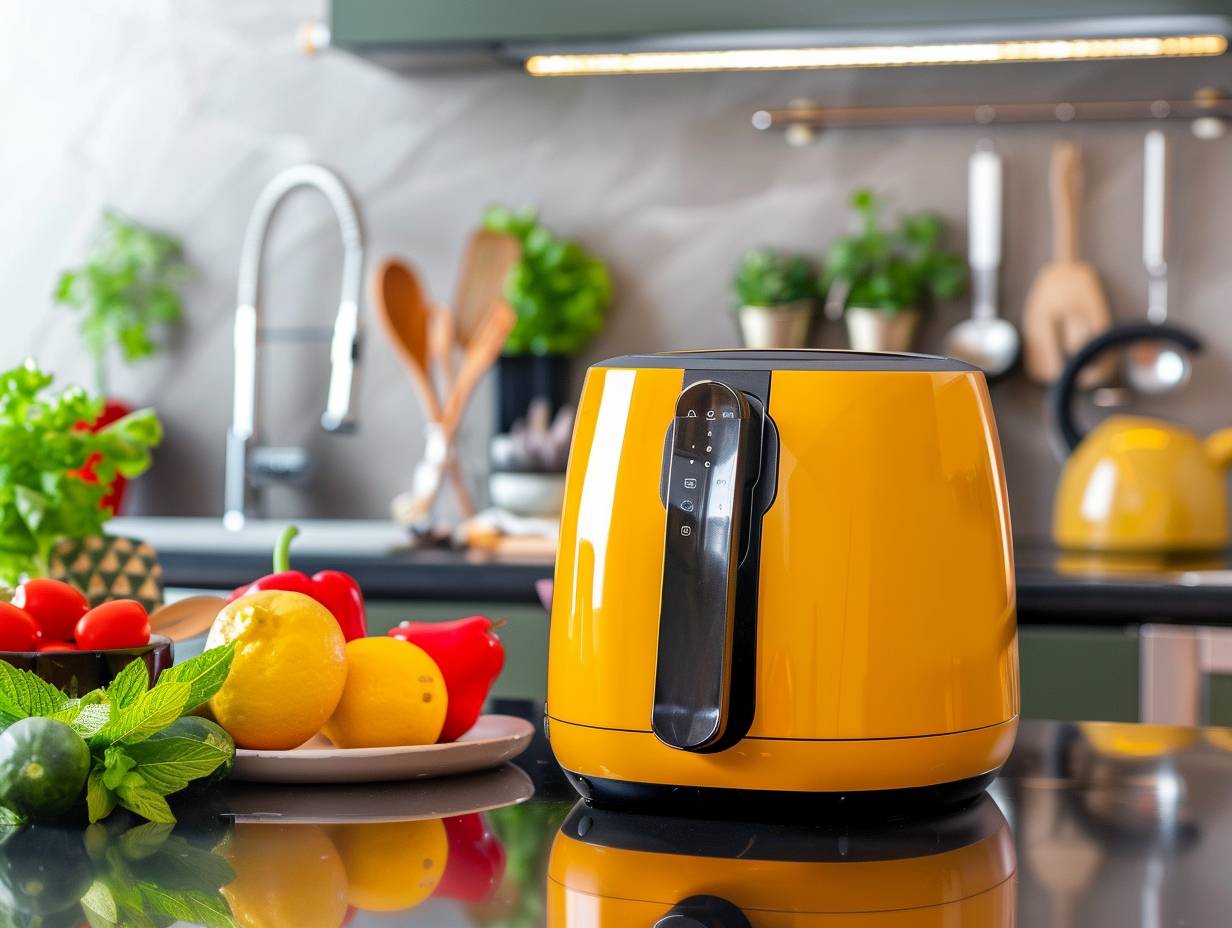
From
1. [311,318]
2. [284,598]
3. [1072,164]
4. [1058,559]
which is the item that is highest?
[1072,164]

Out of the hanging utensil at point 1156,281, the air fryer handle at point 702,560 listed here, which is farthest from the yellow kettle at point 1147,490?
the air fryer handle at point 702,560

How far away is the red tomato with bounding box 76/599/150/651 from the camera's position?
718mm

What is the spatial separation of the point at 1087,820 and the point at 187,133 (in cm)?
226

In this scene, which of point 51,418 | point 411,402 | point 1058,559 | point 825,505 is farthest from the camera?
point 411,402

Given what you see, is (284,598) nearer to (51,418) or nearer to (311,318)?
(51,418)

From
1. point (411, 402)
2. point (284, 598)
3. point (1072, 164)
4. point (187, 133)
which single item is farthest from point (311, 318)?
point (284, 598)

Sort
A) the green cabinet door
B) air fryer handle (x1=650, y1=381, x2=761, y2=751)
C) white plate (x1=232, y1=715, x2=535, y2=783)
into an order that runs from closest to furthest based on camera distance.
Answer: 1. air fryer handle (x1=650, y1=381, x2=761, y2=751)
2. white plate (x1=232, y1=715, x2=535, y2=783)
3. the green cabinet door

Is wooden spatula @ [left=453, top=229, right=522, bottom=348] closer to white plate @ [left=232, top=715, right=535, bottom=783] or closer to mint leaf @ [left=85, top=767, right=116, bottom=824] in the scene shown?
white plate @ [left=232, top=715, right=535, bottom=783]

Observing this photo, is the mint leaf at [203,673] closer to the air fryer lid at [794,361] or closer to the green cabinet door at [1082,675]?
the air fryer lid at [794,361]

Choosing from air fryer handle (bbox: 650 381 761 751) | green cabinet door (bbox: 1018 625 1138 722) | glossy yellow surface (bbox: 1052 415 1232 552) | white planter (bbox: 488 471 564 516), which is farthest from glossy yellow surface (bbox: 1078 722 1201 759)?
white planter (bbox: 488 471 564 516)

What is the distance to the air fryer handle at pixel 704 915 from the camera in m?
0.52

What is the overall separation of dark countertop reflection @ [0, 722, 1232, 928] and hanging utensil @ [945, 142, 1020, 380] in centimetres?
159

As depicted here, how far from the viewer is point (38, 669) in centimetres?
70

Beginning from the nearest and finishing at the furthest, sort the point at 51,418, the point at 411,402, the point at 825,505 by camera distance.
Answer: the point at 825,505
the point at 51,418
the point at 411,402
